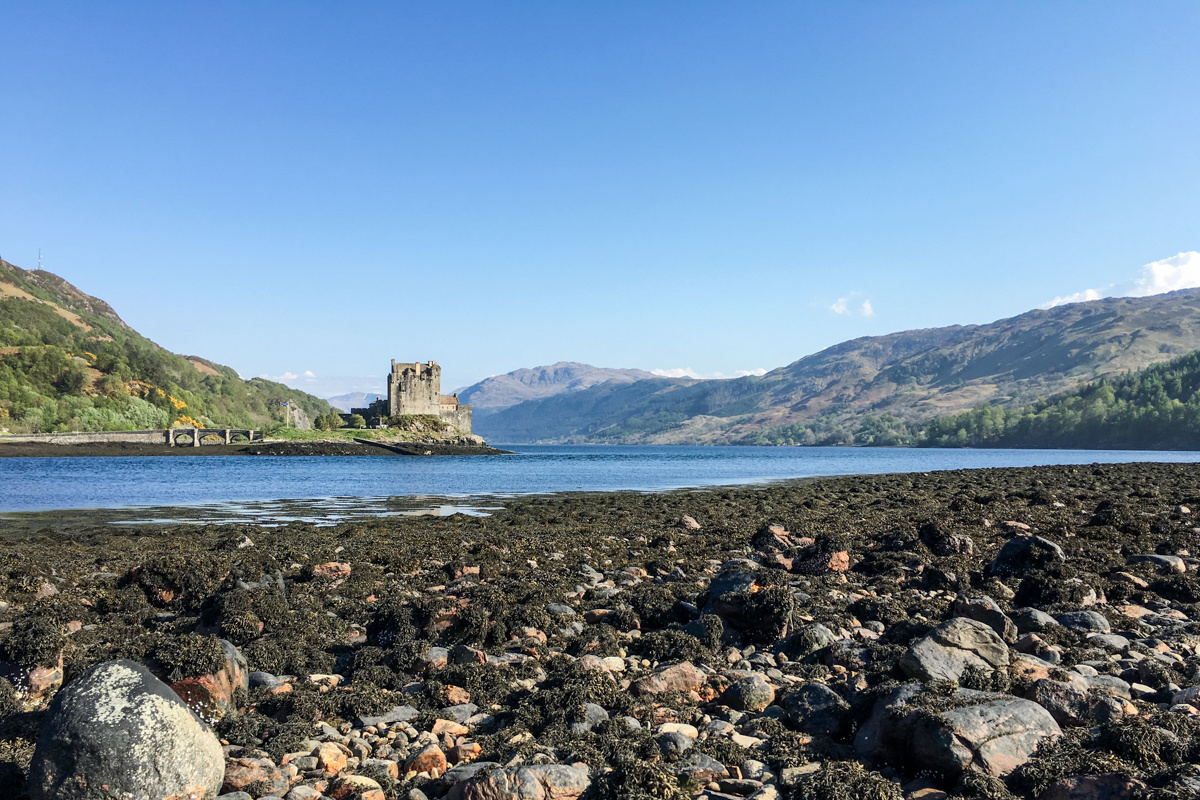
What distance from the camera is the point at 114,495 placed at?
42.5m

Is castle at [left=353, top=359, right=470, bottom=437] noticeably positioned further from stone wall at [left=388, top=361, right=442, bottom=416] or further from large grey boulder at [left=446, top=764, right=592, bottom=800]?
large grey boulder at [left=446, top=764, right=592, bottom=800]

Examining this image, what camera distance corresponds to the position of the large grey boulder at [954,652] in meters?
7.97

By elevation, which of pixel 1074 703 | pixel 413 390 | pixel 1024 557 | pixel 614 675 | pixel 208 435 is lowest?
pixel 614 675

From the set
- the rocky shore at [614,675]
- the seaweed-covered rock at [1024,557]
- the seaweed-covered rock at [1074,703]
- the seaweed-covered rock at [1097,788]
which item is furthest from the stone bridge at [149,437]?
the seaweed-covered rock at [1097,788]

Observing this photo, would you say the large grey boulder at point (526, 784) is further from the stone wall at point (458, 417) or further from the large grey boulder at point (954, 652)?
the stone wall at point (458, 417)

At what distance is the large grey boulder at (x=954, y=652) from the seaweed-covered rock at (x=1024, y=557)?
5.97m

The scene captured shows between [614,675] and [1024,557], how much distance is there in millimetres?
9235

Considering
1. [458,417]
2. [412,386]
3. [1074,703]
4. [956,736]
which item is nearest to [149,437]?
[412,386]

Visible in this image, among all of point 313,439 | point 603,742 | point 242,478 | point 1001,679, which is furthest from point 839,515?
point 313,439

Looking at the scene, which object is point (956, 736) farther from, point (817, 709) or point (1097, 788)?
point (817, 709)

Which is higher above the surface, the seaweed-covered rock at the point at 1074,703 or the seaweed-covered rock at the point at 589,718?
the seaweed-covered rock at the point at 1074,703

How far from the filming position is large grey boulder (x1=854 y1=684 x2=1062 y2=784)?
6.08 meters

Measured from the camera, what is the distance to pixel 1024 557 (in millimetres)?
13836

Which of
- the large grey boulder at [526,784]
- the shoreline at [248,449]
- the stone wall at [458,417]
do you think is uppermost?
the stone wall at [458,417]
